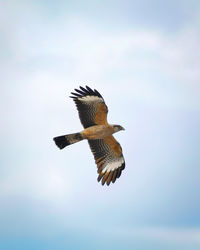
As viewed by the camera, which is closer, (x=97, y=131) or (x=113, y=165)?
(x=97, y=131)

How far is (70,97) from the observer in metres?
19.3

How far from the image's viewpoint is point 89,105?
1955 centimetres

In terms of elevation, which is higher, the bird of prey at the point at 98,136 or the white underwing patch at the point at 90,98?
the white underwing patch at the point at 90,98

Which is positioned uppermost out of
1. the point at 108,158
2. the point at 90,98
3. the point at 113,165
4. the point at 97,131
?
the point at 90,98

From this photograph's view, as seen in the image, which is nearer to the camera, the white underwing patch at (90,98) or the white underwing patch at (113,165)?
the white underwing patch at (90,98)

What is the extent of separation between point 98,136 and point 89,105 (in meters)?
1.26

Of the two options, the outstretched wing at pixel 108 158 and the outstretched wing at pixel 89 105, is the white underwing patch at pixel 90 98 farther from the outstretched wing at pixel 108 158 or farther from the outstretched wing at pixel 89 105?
the outstretched wing at pixel 108 158

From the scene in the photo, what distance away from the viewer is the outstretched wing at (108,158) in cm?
2011

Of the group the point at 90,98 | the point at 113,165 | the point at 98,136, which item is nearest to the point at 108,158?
the point at 113,165

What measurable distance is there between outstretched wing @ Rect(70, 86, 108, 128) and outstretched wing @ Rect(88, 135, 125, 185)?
1.03m

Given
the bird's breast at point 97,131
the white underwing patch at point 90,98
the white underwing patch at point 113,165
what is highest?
the white underwing patch at point 90,98

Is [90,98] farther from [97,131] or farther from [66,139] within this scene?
[66,139]

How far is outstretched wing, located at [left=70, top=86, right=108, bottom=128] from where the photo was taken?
1945 centimetres

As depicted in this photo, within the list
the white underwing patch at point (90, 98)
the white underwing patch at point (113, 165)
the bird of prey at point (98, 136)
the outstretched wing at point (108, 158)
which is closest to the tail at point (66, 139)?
the bird of prey at point (98, 136)
